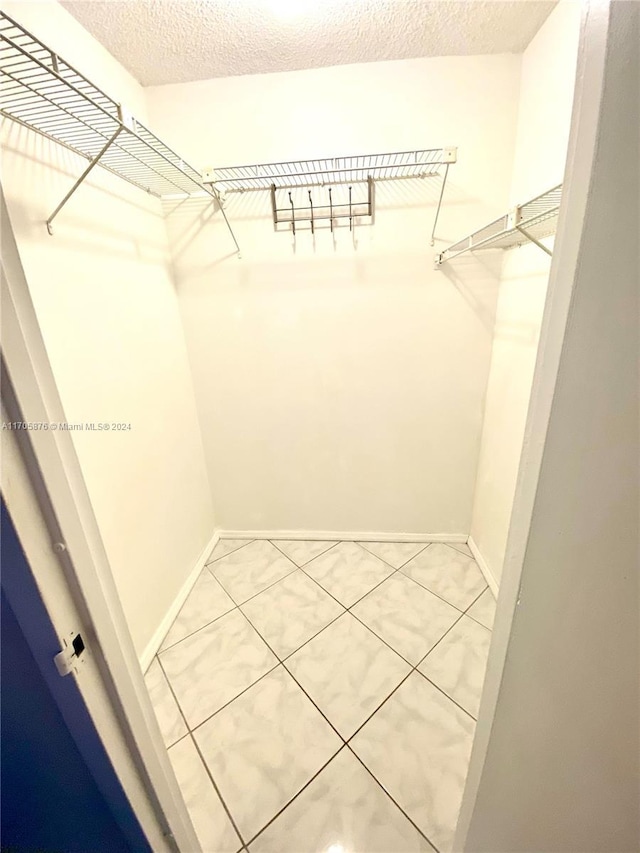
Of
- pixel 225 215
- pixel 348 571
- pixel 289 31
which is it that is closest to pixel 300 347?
pixel 225 215

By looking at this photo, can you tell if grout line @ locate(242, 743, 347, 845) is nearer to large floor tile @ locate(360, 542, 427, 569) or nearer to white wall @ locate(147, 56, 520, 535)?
large floor tile @ locate(360, 542, 427, 569)

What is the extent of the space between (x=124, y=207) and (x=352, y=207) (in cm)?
96

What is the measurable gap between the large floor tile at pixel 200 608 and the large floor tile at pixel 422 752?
0.83 meters

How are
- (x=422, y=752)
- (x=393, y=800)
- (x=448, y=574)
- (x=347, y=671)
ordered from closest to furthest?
(x=393, y=800)
(x=422, y=752)
(x=347, y=671)
(x=448, y=574)

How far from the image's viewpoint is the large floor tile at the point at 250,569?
5.67ft

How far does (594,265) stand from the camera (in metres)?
0.37

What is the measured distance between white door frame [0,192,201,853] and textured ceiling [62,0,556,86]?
1243 millimetres

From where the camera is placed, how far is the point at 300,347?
66.5 inches

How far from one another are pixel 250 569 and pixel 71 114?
6.41 feet

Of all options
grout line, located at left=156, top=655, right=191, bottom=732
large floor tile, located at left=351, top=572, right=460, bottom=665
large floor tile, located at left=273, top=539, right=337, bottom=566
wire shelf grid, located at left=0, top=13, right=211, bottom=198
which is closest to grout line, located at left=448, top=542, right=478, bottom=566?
large floor tile, located at left=351, top=572, right=460, bottom=665

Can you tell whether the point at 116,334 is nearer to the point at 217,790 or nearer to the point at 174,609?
the point at 174,609

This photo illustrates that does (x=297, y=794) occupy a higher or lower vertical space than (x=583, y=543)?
lower

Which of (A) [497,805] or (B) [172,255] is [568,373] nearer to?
(A) [497,805]

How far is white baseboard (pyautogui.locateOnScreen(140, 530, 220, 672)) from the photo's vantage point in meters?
1.36
